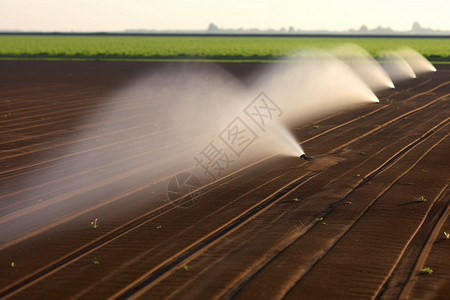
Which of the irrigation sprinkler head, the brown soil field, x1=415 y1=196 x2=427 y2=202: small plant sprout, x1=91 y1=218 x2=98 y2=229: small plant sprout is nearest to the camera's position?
the brown soil field

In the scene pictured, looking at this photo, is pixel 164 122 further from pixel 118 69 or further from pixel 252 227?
pixel 118 69

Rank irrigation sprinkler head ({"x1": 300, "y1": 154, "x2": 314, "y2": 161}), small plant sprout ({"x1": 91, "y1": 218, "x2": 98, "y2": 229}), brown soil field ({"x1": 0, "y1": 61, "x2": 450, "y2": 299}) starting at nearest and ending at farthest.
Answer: brown soil field ({"x1": 0, "y1": 61, "x2": 450, "y2": 299}), small plant sprout ({"x1": 91, "y1": 218, "x2": 98, "y2": 229}), irrigation sprinkler head ({"x1": 300, "y1": 154, "x2": 314, "y2": 161})

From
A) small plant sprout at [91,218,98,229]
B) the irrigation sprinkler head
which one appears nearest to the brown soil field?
small plant sprout at [91,218,98,229]


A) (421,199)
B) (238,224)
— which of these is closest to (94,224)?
(238,224)

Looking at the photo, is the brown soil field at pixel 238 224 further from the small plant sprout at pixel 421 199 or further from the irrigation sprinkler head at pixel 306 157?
the irrigation sprinkler head at pixel 306 157

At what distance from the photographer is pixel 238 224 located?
7.77m

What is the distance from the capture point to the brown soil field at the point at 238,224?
595cm

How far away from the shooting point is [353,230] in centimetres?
745

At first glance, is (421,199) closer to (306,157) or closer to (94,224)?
(306,157)

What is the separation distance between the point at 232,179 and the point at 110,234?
3179mm

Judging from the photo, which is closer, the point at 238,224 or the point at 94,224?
the point at 238,224

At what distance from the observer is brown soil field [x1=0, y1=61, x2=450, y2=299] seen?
5953 mm

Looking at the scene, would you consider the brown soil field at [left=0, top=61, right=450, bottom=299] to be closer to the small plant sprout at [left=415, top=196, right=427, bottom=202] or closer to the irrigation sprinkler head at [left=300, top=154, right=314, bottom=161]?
the small plant sprout at [left=415, top=196, right=427, bottom=202]

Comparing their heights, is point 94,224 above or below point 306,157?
above
